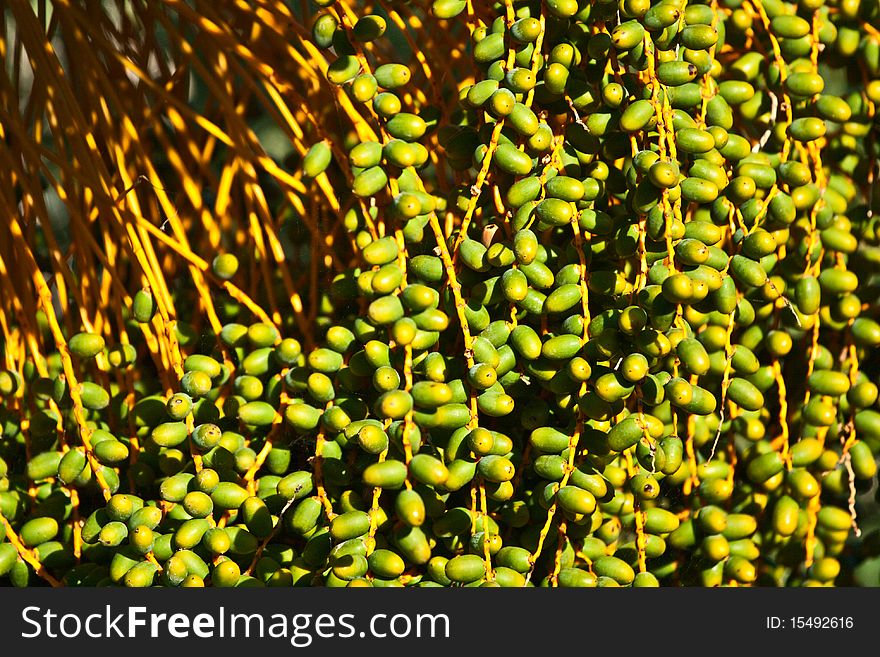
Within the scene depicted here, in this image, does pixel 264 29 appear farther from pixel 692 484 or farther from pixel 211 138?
pixel 692 484

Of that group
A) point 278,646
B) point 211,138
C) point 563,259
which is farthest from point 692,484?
point 211,138

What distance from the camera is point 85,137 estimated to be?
78 cm

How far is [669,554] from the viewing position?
817mm

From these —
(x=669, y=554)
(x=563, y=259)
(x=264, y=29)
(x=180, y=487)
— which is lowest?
(x=669, y=554)

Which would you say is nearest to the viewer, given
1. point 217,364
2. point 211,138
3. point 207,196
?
point 217,364

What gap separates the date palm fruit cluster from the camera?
68cm

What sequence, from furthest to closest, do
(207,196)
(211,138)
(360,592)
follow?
(207,196) → (211,138) → (360,592)

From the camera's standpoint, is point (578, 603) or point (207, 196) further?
point (207, 196)

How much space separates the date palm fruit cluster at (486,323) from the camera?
68 centimetres

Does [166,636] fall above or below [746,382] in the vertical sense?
below

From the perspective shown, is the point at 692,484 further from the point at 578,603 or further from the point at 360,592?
the point at 360,592

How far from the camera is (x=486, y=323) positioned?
0.70 meters

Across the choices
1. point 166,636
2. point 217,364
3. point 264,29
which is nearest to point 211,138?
point 264,29

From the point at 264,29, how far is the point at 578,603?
1.89 ft
